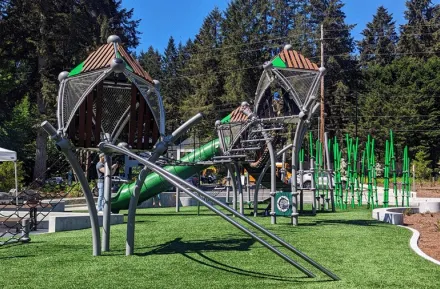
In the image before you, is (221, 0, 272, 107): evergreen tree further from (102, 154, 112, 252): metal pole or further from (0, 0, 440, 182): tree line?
(102, 154, 112, 252): metal pole

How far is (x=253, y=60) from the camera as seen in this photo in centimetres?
5372

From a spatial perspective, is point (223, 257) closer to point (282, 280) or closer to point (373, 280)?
point (282, 280)

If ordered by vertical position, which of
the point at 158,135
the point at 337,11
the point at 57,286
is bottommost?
the point at 57,286

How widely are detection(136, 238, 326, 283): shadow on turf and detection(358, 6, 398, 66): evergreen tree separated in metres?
59.1

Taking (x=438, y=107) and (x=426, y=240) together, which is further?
(x=438, y=107)

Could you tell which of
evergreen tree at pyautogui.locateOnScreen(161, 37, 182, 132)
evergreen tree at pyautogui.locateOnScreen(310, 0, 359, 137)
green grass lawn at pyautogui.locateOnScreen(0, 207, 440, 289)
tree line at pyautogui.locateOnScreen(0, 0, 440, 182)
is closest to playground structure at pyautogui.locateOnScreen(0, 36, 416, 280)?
green grass lawn at pyautogui.locateOnScreen(0, 207, 440, 289)

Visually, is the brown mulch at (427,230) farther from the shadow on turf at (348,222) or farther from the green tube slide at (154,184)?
the green tube slide at (154,184)

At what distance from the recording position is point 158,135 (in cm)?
973

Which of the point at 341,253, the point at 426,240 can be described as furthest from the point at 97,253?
the point at 426,240

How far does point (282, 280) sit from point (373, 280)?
1.13 m

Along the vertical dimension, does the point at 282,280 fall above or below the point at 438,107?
below

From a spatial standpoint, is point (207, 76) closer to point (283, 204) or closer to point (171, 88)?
point (171, 88)

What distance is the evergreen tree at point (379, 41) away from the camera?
66938mm

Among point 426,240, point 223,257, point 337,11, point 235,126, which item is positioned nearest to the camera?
point 223,257
